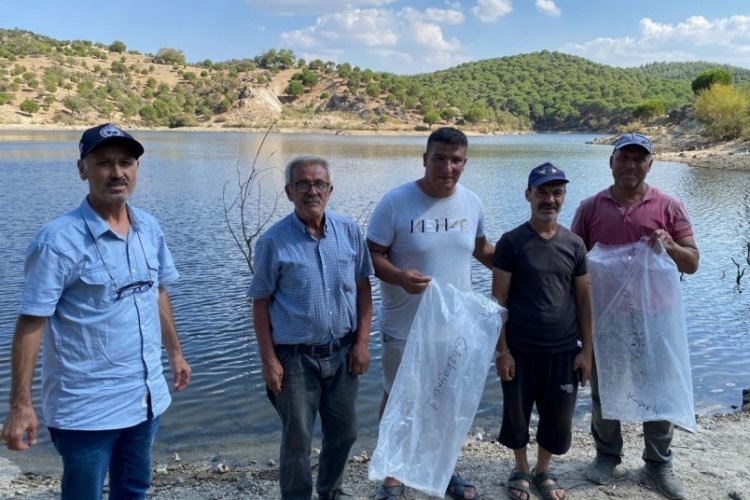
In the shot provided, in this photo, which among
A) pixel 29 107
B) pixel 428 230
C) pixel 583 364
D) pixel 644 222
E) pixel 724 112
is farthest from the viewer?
pixel 29 107

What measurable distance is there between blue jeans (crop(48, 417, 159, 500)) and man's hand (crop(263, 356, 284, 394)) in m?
0.61

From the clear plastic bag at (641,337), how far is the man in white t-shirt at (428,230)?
0.96 meters

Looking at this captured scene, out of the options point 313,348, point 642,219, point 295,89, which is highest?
point 295,89

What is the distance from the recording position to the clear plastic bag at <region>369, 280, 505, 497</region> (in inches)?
128

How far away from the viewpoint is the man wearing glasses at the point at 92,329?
2.44m

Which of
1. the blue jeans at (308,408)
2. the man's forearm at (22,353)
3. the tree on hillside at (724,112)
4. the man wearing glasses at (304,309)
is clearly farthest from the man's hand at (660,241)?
the tree on hillside at (724,112)

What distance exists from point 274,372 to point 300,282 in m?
0.52

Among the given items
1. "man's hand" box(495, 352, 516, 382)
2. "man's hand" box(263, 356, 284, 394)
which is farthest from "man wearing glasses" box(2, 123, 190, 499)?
"man's hand" box(495, 352, 516, 382)

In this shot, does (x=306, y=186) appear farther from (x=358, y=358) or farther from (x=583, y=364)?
(x=583, y=364)

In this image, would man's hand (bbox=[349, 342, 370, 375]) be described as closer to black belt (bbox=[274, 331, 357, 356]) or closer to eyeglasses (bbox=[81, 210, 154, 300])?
black belt (bbox=[274, 331, 357, 356])

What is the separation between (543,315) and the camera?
11.3ft

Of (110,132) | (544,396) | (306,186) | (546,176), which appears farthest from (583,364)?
(110,132)

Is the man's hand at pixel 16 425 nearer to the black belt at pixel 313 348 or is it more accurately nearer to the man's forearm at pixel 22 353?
the man's forearm at pixel 22 353

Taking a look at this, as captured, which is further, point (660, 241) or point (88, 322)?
point (660, 241)
